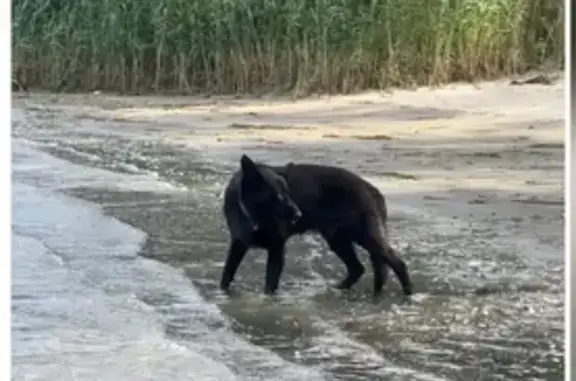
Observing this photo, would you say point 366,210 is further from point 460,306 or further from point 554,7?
point 554,7

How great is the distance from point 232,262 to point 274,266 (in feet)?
0.21

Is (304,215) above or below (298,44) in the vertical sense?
below

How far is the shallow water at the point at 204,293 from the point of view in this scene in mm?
1579

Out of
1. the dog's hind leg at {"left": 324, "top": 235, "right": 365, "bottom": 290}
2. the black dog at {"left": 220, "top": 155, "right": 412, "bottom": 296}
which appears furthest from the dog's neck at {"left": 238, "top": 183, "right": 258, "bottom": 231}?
the dog's hind leg at {"left": 324, "top": 235, "right": 365, "bottom": 290}

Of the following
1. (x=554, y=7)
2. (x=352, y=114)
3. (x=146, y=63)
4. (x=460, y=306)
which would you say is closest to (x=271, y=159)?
(x=352, y=114)

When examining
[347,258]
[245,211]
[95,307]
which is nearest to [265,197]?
[245,211]

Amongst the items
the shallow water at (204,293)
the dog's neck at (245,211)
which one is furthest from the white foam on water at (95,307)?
the dog's neck at (245,211)

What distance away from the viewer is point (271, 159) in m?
1.64

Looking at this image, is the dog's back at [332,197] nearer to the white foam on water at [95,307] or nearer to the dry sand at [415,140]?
the dry sand at [415,140]

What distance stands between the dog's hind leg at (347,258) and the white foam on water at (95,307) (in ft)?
0.48

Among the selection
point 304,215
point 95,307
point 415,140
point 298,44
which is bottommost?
point 95,307

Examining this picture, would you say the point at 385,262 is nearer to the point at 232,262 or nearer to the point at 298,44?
the point at 232,262

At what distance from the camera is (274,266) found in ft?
5.33

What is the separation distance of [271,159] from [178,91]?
183 mm
